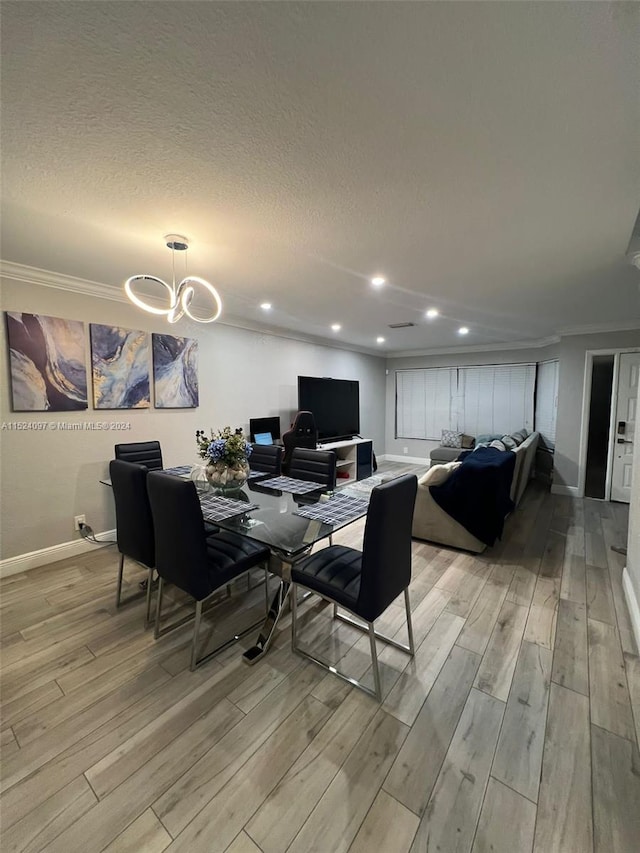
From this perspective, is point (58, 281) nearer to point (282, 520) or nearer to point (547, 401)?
point (282, 520)

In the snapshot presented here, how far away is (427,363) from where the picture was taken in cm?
702

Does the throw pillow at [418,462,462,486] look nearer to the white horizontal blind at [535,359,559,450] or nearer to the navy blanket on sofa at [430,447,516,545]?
the navy blanket on sofa at [430,447,516,545]

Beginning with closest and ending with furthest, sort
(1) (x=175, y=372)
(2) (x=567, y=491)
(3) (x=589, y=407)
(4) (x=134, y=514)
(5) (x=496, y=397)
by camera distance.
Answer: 1. (4) (x=134, y=514)
2. (1) (x=175, y=372)
3. (3) (x=589, y=407)
4. (2) (x=567, y=491)
5. (5) (x=496, y=397)

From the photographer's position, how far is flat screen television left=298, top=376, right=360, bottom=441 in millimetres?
5211

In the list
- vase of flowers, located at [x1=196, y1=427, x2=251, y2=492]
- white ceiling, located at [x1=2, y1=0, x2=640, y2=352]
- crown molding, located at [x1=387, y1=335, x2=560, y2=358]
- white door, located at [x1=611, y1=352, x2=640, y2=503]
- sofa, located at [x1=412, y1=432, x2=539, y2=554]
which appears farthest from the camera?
crown molding, located at [x1=387, y1=335, x2=560, y2=358]

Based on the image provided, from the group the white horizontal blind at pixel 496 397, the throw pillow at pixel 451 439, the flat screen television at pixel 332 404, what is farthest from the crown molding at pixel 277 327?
the throw pillow at pixel 451 439

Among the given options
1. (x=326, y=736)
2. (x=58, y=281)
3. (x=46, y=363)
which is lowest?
(x=326, y=736)

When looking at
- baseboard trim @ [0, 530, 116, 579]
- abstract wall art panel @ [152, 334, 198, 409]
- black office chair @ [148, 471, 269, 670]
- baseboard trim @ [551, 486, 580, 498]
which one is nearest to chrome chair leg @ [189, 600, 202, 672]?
black office chair @ [148, 471, 269, 670]

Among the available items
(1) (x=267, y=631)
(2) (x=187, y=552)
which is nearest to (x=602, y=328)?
(1) (x=267, y=631)

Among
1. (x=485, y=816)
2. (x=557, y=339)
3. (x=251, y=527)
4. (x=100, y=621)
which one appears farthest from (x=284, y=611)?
(x=557, y=339)

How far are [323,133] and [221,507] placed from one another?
1959 millimetres

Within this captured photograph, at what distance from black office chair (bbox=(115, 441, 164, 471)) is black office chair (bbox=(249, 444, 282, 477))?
94 cm

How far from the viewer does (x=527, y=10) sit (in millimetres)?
856

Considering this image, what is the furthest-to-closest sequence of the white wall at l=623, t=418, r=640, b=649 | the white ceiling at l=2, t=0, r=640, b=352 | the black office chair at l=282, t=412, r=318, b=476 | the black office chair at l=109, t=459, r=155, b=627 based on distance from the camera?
the black office chair at l=282, t=412, r=318, b=476
the white wall at l=623, t=418, r=640, b=649
the black office chair at l=109, t=459, r=155, b=627
the white ceiling at l=2, t=0, r=640, b=352
